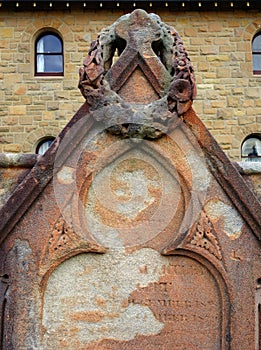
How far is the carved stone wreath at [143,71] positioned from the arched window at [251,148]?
1286 centimetres

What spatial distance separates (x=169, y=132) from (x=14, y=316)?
191 cm

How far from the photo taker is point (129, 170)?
5.42 metres

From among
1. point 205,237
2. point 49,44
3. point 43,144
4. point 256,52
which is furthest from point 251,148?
point 205,237

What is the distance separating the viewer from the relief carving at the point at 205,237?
524 centimetres

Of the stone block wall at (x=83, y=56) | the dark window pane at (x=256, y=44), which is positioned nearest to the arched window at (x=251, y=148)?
the stone block wall at (x=83, y=56)

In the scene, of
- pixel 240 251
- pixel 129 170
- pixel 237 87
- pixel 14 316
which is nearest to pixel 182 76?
pixel 129 170

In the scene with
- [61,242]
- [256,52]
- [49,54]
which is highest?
[256,52]

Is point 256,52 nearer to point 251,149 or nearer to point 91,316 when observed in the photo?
point 251,149

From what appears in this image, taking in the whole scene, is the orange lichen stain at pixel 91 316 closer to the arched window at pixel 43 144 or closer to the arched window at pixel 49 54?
the arched window at pixel 43 144

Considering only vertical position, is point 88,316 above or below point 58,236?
below

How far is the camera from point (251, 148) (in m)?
18.1

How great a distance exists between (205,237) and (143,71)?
4.76ft

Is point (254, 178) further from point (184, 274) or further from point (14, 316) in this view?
point (14, 316)

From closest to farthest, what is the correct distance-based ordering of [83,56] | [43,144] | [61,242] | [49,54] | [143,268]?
[61,242] < [143,268] < [43,144] < [83,56] < [49,54]
